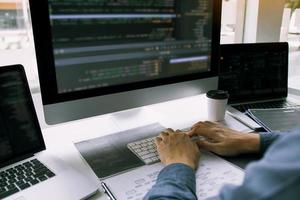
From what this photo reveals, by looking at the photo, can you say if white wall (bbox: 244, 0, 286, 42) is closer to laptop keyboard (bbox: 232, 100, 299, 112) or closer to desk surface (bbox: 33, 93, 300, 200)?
laptop keyboard (bbox: 232, 100, 299, 112)

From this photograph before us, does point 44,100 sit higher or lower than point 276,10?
lower

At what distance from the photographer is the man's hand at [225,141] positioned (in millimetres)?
879

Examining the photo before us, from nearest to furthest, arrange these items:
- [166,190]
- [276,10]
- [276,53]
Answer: [166,190] → [276,53] → [276,10]

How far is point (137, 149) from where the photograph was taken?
0.88 metres

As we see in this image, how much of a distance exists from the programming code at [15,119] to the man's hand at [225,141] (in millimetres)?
463

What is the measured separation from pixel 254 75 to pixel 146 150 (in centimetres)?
65

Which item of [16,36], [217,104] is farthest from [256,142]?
[16,36]

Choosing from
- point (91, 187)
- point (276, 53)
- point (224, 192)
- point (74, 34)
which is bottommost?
point (91, 187)

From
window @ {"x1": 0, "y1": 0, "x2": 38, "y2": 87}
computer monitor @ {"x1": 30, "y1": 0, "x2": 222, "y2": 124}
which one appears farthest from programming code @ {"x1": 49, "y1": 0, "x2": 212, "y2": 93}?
window @ {"x1": 0, "y1": 0, "x2": 38, "y2": 87}

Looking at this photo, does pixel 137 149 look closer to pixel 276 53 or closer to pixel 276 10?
pixel 276 53

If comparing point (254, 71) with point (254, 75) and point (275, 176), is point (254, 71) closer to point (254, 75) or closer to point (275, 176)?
point (254, 75)

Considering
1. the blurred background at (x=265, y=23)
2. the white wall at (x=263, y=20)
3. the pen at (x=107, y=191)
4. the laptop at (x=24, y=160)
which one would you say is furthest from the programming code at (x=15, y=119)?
the white wall at (x=263, y=20)

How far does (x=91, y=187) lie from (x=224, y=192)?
36 centimetres

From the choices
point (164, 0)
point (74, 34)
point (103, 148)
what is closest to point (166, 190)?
point (103, 148)
